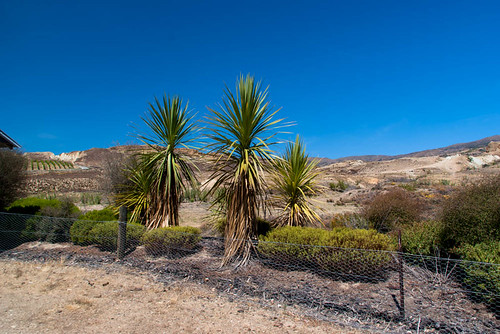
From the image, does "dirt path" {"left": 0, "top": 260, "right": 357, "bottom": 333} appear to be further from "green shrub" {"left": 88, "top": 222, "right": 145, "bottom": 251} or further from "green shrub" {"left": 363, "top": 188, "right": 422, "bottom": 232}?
"green shrub" {"left": 363, "top": 188, "right": 422, "bottom": 232}

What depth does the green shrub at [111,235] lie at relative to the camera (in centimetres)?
786

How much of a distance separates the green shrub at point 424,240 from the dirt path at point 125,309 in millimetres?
3297

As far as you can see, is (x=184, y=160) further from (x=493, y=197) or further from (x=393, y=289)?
(x=493, y=197)

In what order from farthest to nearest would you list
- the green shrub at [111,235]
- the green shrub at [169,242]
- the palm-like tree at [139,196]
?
the palm-like tree at [139,196]
the green shrub at [111,235]
the green shrub at [169,242]

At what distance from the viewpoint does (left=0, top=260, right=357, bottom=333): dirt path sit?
4.19m

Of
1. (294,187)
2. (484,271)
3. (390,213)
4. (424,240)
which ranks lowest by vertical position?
(484,271)

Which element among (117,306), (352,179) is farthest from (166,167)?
(352,179)

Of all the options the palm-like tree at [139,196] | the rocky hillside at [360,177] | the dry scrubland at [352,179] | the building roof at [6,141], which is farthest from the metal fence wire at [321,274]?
the building roof at [6,141]

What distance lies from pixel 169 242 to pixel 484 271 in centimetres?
605

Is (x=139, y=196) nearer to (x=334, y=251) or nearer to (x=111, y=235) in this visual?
(x=111, y=235)

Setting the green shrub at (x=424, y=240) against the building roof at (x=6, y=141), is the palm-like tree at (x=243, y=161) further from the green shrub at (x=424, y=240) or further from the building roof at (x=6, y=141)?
the building roof at (x=6, y=141)

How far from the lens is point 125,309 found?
4.79 metres

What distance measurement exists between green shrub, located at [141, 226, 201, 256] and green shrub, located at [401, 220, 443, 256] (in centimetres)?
470

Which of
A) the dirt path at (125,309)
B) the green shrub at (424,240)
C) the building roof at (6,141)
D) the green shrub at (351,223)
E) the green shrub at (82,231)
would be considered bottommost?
the dirt path at (125,309)
